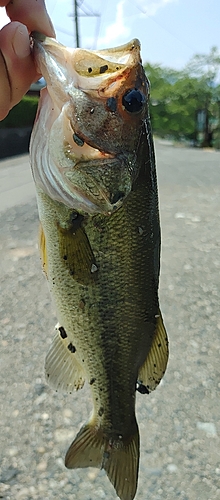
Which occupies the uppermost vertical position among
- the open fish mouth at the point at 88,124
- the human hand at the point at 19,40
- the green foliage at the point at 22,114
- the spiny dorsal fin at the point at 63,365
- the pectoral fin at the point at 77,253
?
the human hand at the point at 19,40

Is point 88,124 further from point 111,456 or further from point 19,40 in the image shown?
point 111,456

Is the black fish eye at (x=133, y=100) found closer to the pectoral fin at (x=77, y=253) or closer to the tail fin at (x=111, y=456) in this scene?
the pectoral fin at (x=77, y=253)

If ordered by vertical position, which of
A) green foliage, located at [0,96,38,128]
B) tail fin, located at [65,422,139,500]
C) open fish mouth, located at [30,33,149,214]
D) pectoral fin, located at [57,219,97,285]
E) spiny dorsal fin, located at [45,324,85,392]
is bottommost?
green foliage, located at [0,96,38,128]

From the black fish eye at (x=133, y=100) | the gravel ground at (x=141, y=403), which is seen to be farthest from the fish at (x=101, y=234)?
the gravel ground at (x=141, y=403)

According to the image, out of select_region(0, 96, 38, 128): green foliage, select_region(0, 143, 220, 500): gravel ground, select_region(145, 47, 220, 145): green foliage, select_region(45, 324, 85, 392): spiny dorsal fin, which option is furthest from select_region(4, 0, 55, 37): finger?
select_region(145, 47, 220, 145): green foliage

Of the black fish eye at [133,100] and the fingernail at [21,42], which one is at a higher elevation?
the fingernail at [21,42]

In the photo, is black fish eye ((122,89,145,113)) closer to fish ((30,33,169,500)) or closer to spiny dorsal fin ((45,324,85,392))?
fish ((30,33,169,500))

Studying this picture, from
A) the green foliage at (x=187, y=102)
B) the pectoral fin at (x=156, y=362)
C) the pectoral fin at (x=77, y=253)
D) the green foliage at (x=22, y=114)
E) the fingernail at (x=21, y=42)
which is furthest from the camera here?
the green foliage at (x=187, y=102)
